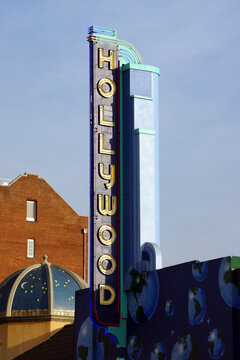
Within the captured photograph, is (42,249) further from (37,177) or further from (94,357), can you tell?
(94,357)

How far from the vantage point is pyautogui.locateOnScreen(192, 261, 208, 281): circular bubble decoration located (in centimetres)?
2122

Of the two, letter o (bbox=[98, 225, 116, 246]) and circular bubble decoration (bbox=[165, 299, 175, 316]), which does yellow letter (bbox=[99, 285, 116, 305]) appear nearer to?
letter o (bbox=[98, 225, 116, 246])

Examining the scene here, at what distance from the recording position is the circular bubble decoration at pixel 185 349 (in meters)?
21.0

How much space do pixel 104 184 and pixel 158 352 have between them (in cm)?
502

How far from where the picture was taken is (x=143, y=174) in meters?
25.1

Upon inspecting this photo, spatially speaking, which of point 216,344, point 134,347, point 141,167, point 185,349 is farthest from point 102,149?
point 216,344

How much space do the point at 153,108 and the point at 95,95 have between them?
1806mm

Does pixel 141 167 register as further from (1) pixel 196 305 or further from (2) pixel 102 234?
(1) pixel 196 305

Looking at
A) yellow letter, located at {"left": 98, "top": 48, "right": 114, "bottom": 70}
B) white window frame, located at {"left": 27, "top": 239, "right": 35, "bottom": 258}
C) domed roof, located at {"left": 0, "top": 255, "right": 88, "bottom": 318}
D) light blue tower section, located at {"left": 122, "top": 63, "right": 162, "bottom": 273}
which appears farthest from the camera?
white window frame, located at {"left": 27, "top": 239, "right": 35, "bottom": 258}

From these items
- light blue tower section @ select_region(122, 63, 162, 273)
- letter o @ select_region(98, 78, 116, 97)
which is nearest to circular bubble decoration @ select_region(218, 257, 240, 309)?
light blue tower section @ select_region(122, 63, 162, 273)

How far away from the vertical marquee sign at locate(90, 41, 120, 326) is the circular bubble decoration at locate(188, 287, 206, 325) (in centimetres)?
342

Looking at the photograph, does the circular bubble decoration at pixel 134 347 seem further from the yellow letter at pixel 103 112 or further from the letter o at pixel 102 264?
the yellow letter at pixel 103 112

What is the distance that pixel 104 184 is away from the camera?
24859 millimetres

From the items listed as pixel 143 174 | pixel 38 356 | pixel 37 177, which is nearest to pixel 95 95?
pixel 143 174
